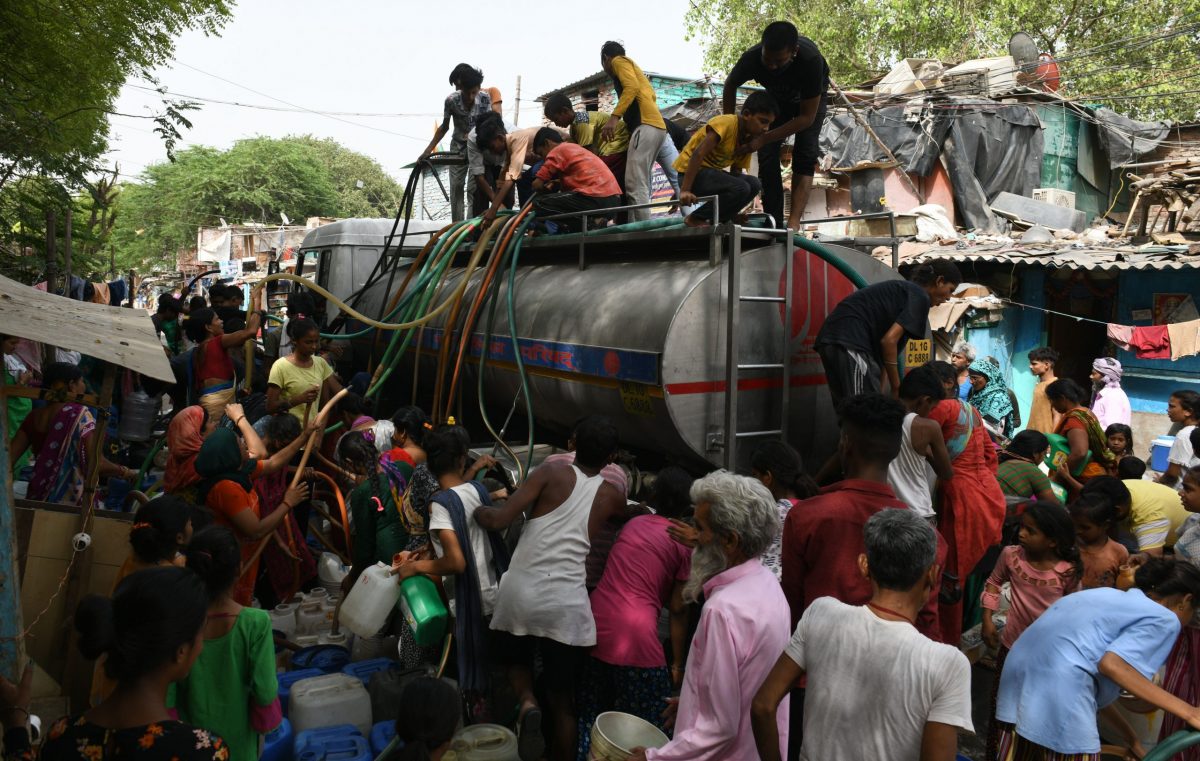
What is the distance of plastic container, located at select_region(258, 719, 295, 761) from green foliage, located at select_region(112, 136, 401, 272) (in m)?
40.4

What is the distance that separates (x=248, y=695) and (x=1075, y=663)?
2.84m

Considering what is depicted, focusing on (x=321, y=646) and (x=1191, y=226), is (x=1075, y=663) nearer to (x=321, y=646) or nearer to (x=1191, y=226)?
(x=321, y=646)

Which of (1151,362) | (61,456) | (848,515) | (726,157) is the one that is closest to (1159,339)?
(1151,362)

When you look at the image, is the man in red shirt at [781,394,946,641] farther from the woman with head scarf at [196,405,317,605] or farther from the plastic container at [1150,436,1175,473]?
the plastic container at [1150,436,1175,473]

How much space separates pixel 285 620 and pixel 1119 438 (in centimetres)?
598

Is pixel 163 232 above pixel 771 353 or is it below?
above

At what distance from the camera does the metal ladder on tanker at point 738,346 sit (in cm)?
523

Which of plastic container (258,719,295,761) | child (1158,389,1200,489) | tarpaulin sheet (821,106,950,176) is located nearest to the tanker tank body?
child (1158,389,1200,489)

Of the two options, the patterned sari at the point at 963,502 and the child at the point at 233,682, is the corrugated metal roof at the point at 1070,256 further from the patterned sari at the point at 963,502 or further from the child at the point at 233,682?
the child at the point at 233,682

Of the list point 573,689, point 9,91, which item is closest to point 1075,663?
point 573,689

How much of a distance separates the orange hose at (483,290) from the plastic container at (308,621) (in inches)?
89.5

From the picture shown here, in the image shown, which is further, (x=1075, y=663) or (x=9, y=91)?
(x=9, y=91)

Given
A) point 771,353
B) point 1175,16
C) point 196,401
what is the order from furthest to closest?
point 1175,16, point 196,401, point 771,353

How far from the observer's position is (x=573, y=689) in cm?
392
